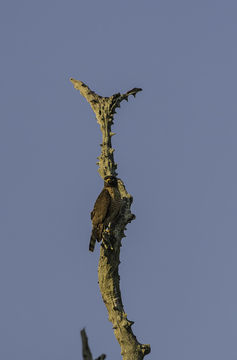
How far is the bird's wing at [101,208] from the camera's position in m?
17.2

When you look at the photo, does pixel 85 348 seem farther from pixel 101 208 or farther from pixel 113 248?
pixel 101 208

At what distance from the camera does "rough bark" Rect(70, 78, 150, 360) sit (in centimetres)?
1574

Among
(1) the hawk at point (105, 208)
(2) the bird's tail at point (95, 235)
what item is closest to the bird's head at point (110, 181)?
(1) the hawk at point (105, 208)

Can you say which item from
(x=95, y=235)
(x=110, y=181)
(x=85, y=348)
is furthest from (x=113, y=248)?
(x=85, y=348)

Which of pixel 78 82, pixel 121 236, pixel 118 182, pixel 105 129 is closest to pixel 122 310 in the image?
pixel 121 236

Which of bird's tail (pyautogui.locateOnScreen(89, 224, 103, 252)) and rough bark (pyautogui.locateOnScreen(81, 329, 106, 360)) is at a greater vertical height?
bird's tail (pyautogui.locateOnScreen(89, 224, 103, 252))

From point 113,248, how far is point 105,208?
4.16 feet

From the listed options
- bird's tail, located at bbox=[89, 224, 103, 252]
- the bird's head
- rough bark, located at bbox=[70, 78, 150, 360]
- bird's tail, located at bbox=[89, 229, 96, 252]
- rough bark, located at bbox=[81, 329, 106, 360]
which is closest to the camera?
rough bark, located at bbox=[81, 329, 106, 360]

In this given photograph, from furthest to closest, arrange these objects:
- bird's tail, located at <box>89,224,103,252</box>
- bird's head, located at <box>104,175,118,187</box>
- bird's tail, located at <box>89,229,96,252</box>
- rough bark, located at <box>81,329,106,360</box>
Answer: bird's tail, located at <box>89,229,96,252</box>, bird's tail, located at <box>89,224,103,252</box>, bird's head, located at <box>104,175,118,187</box>, rough bark, located at <box>81,329,106,360</box>

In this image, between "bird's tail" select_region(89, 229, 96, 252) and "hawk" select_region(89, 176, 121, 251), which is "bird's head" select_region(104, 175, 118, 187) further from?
"bird's tail" select_region(89, 229, 96, 252)

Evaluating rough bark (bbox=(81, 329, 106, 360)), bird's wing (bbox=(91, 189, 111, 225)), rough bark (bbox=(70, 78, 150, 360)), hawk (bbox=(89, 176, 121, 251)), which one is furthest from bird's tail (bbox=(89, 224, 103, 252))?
rough bark (bbox=(81, 329, 106, 360))

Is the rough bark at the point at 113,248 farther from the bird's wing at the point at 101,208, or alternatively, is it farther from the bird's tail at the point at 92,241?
the bird's tail at the point at 92,241

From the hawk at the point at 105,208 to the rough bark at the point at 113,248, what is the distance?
137mm

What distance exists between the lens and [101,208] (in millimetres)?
17297
